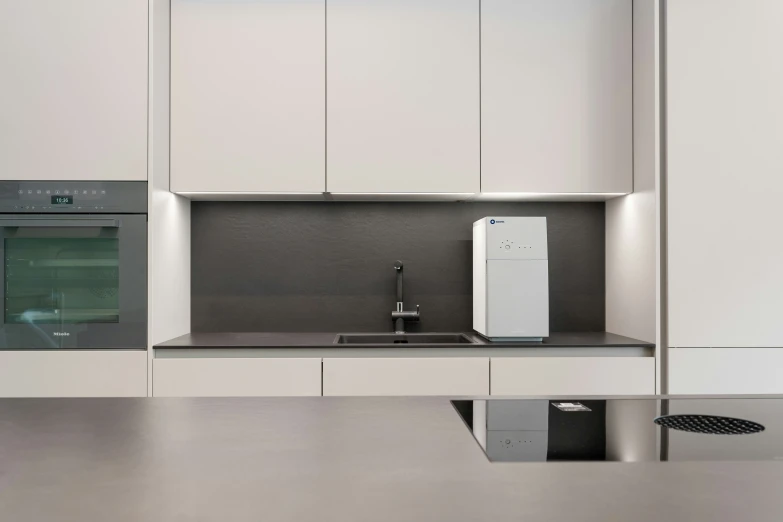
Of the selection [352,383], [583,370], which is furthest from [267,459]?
[583,370]

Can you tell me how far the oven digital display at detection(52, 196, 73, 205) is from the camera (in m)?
2.55

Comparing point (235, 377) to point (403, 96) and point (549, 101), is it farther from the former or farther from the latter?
point (549, 101)

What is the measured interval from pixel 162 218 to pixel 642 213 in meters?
2.12

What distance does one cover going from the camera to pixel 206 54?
2.73m

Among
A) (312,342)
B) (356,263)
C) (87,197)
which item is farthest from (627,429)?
(87,197)

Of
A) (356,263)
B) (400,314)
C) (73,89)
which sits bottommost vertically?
(400,314)

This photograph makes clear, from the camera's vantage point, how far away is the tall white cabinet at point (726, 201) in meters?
2.53

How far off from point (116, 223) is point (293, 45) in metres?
1.09

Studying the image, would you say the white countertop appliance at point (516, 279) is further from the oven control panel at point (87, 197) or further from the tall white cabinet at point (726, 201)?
the oven control panel at point (87, 197)

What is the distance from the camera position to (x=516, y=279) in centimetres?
267

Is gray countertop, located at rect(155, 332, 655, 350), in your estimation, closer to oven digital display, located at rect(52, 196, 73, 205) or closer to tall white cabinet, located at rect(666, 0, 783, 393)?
tall white cabinet, located at rect(666, 0, 783, 393)

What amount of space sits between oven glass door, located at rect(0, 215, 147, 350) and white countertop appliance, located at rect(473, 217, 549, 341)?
1470 mm

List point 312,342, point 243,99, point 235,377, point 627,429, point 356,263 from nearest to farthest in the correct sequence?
point 627,429
point 235,377
point 312,342
point 243,99
point 356,263

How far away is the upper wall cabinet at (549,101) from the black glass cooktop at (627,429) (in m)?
1.61
